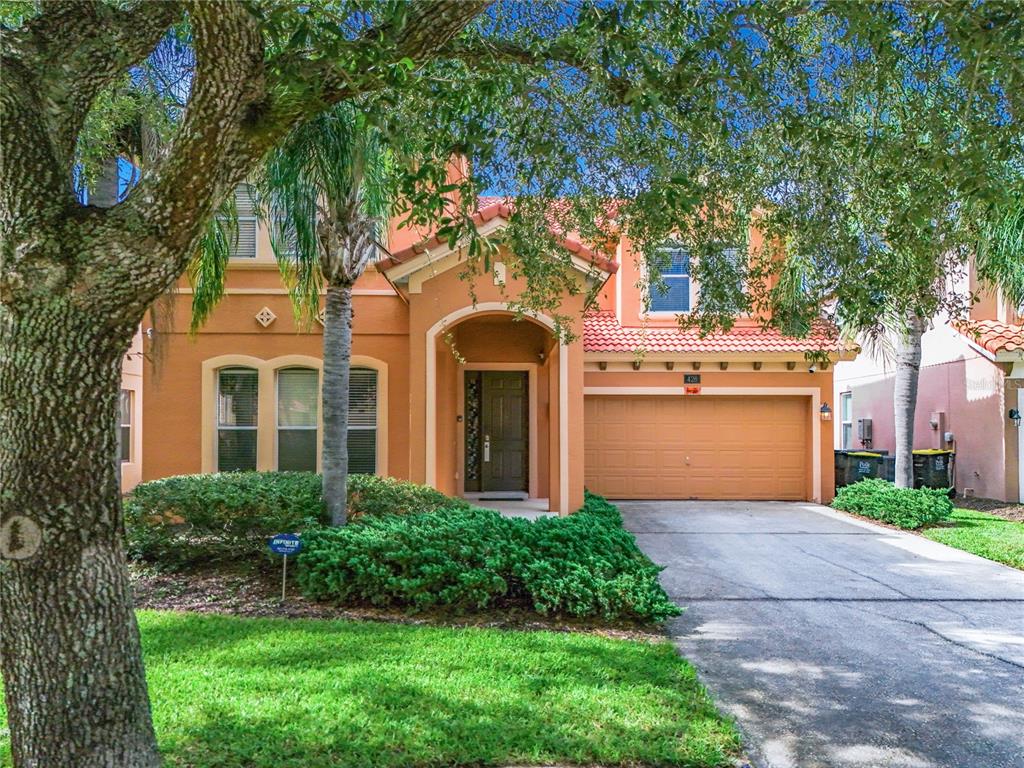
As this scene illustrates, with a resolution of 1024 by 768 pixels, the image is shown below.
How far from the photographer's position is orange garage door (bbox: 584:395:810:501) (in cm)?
1600

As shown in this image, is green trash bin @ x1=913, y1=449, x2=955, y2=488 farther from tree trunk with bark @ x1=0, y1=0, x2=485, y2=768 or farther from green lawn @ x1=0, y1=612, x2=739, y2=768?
tree trunk with bark @ x1=0, y1=0, x2=485, y2=768

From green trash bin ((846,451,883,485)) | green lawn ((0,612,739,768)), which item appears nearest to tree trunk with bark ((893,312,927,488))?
green trash bin ((846,451,883,485))

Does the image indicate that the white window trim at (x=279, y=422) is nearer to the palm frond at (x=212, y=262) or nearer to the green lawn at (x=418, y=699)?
the palm frond at (x=212, y=262)

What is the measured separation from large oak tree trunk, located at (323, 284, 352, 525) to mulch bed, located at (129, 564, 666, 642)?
1.00 metres

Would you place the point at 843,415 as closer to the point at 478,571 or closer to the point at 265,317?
the point at 265,317

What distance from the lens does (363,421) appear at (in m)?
12.5

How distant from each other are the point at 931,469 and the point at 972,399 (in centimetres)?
200

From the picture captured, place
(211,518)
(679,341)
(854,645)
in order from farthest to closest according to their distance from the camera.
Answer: (679,341) → (211,518) → (854,645)

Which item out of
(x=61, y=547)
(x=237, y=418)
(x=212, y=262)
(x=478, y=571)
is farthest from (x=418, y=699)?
(x=237, y=418)

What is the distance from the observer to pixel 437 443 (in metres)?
11.8

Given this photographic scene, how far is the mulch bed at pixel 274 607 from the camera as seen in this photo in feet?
20.9

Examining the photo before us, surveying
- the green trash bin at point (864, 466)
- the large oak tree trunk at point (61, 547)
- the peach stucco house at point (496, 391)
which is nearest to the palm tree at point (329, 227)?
the peach stucco house at point (496, 391)

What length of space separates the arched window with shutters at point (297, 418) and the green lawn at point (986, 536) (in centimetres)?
1026

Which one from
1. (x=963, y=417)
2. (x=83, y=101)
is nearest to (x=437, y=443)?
(x=83, y=101)
